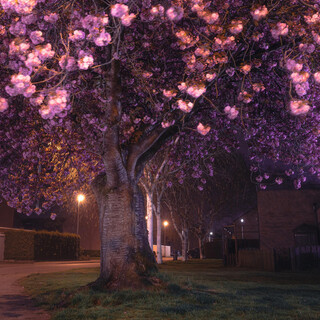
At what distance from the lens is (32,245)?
31.3m

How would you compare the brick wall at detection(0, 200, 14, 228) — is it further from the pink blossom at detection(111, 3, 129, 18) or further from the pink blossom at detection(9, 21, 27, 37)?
the pink blossom at detection(111, 3, 129, 18)

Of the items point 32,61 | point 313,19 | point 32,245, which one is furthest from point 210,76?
point 32,245

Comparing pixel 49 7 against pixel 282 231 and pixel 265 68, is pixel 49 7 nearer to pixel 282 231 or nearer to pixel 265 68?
pixel 265 68

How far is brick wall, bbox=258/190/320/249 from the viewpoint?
28.1 metres

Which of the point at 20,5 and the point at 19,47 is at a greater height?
the point at 20,5

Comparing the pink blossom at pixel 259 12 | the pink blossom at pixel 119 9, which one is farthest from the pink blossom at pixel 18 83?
the pink blossom at pixel 259 12

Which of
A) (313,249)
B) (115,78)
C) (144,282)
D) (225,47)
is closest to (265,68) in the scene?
(225,47)

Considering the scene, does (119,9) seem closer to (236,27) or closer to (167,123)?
(236,27)

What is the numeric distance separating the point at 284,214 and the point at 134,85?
21682 mm

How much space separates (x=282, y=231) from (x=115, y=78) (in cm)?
2291

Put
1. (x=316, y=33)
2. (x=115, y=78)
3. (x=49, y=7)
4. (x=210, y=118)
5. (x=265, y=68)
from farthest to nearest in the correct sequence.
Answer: (x=210, y=118), (x=265, y=68), (x=115, y=78), (x=49, y=7), (x=316, y=33)

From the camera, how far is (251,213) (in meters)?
44.3

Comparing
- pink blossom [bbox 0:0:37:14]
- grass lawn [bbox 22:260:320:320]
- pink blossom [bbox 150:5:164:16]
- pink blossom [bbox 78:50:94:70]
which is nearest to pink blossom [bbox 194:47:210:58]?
pink blossom [bbox 150:5:164:16]

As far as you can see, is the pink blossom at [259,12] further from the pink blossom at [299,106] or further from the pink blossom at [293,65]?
the pink blossom at [299,106]
